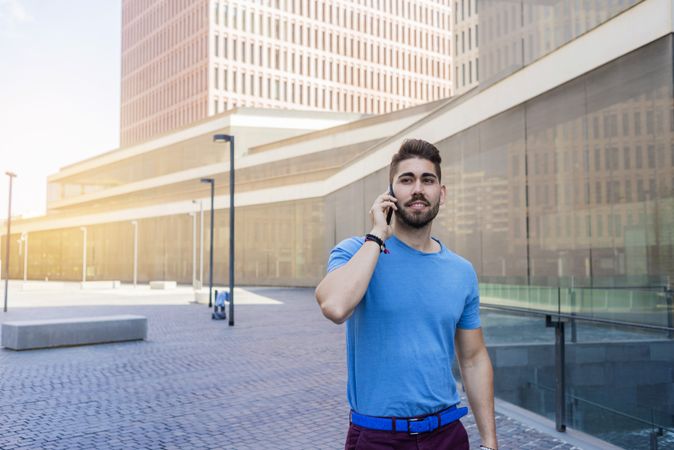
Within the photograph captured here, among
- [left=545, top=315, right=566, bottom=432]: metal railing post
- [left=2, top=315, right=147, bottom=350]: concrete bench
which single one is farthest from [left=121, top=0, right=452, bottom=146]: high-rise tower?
[left=545, top=315, right=566, bottom=432]: metal railing post

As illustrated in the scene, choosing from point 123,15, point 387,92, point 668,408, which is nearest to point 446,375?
point 668,408

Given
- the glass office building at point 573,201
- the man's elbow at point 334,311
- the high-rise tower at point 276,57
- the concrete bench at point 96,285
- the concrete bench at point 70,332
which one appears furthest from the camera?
the high-rise tower at point 276,57

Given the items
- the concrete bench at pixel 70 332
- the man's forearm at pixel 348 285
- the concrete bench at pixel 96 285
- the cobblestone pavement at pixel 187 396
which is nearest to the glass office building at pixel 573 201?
the cobblestone pavement at pixel 187 396

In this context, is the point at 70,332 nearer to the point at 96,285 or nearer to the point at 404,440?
the point at 404,440

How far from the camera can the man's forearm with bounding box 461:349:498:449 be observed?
8.53ft

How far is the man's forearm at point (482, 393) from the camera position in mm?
2600

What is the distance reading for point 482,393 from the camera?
2.65 metres

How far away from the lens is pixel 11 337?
1347cm

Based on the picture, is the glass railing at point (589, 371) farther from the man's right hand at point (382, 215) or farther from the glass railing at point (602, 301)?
the man's right hand at point (382, 215)

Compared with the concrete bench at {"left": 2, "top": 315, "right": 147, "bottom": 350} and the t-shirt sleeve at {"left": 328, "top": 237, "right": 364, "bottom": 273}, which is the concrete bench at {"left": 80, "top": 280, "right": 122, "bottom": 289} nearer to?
the concrete bench at {"left": 2, "top": 315, "right": 147, "bottom": 350}

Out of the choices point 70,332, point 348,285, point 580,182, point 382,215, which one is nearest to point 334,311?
point 348,285

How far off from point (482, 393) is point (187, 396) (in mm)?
6723

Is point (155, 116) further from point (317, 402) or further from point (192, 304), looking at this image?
point (317, 402)

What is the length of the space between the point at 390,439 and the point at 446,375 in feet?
1.10
